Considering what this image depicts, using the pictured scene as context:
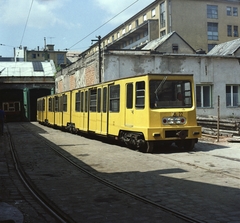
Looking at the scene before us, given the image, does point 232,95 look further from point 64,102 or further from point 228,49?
point 64,102

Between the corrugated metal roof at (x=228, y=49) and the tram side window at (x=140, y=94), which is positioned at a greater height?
the corrugated metal roof at (x=228, y=49)

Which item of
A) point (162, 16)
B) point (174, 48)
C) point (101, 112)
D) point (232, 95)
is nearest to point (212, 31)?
point (162, 16)

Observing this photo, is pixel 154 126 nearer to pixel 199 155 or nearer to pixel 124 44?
pixel 199 155

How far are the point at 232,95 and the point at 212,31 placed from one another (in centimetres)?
3163

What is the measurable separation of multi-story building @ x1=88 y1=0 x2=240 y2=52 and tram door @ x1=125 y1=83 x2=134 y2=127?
133 ft

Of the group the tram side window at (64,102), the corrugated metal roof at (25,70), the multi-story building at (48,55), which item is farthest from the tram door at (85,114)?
the multi-story building at (48,55)

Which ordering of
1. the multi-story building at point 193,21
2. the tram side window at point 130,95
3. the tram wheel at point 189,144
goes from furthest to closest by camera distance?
the multi-story building at point 193,21, the tram side window at point 130,95, the tram wheel at point 189,144

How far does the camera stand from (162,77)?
12289 mm

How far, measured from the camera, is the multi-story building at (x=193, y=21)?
51.9 m

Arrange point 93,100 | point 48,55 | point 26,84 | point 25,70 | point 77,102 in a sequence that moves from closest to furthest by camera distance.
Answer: point 93,100 < point 77,102 < point 26,84 < point 25,70 < point 48,55

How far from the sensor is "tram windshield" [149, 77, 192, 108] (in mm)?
12133

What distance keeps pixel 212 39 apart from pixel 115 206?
5312 centimetres

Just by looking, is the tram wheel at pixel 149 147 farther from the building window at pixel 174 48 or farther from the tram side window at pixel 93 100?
the building window at pixel 174 48

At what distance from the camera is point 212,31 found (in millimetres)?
55250
